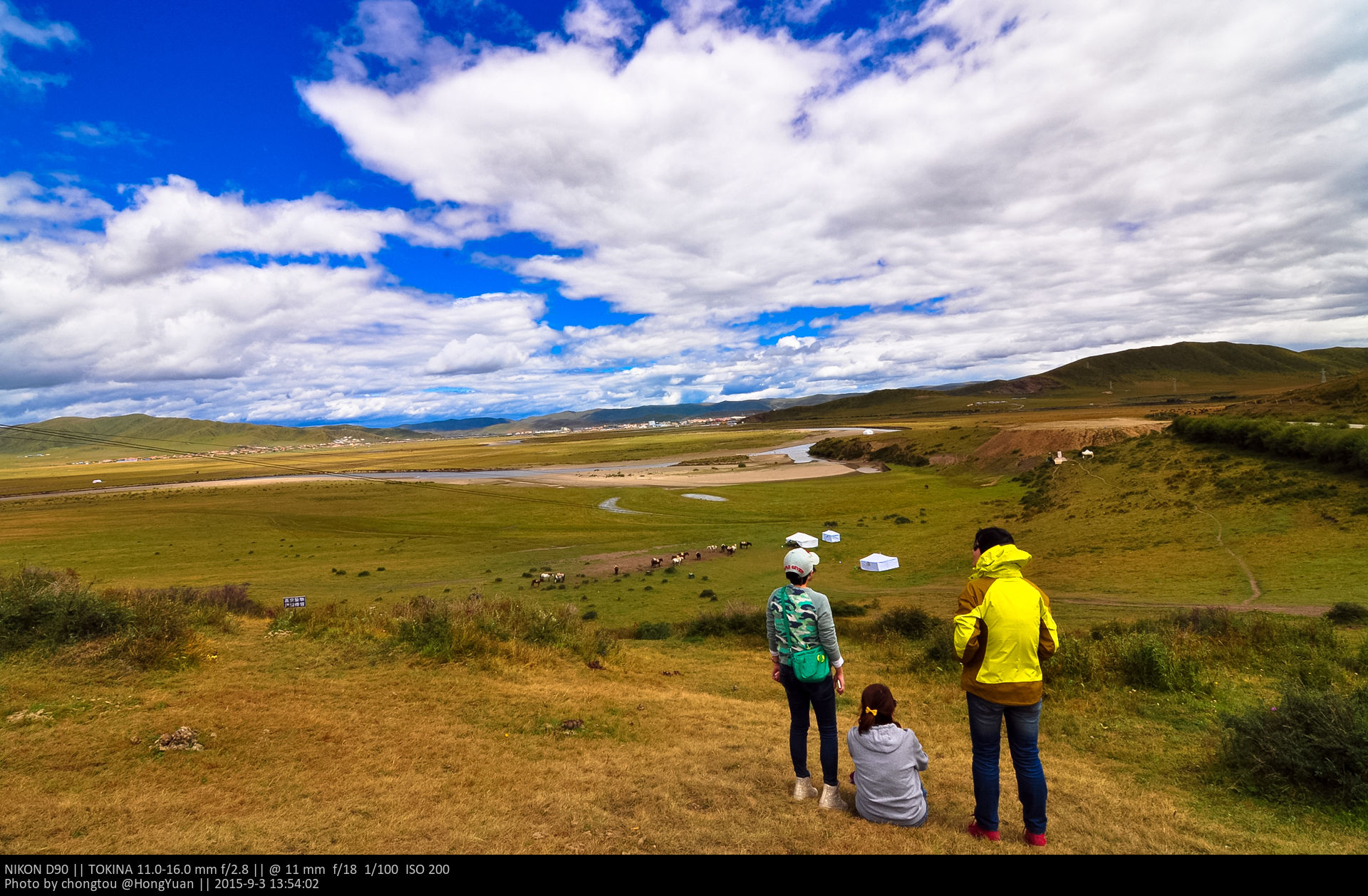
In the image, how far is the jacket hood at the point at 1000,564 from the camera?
17.4 feet

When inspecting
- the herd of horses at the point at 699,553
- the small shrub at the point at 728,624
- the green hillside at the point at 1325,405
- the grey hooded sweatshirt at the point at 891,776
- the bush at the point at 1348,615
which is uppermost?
the green hillside at the point at 1325,405

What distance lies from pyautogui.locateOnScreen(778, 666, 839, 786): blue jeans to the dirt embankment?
192 ft

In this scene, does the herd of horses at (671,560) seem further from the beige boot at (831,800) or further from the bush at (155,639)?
the beige boot at (831,800)

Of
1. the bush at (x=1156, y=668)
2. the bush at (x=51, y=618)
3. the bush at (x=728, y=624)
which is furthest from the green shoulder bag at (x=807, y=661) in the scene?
the bush at (x=728, y=624)

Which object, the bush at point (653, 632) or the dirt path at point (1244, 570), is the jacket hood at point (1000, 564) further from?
the dirt path at point (1244, 570)

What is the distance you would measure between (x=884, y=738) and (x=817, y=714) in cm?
75

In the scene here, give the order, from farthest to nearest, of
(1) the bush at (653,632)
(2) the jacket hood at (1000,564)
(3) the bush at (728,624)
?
(1) the bush at (653,632)
(3) the bush at (728,624)
(2) the jacket hood at (1000,564)

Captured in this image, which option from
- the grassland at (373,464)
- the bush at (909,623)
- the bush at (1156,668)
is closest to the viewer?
the bush at (1156,668)

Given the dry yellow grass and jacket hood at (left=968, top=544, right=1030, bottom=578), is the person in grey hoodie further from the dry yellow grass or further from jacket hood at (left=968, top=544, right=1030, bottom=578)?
jacket hood at (left=968, top=544, right=1030, bottom=578)

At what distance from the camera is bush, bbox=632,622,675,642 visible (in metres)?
21.0

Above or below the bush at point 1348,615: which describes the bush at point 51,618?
above

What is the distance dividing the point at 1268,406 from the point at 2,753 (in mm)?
72607

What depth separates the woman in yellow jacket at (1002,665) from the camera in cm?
520

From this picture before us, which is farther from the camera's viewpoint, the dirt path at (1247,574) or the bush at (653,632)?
the bush at (653,632)
